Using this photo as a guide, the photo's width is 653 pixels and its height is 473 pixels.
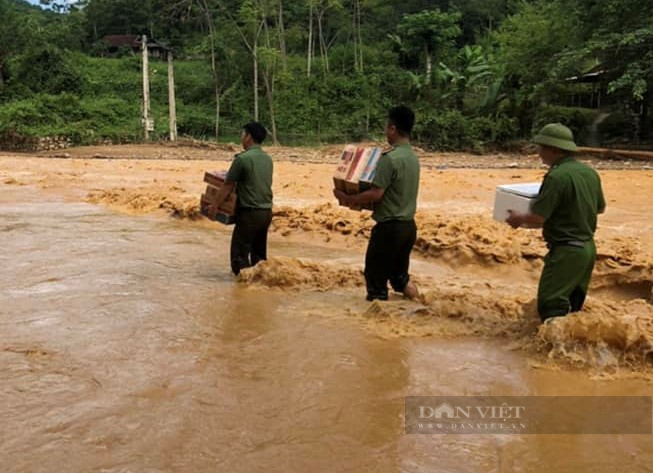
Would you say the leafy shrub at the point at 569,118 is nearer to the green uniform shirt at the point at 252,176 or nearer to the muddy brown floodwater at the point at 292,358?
the muddy brown floodwater at the point at 292,358

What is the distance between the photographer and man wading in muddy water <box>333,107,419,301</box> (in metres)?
5.34

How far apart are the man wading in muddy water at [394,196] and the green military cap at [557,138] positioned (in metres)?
1.25

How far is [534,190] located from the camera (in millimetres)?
4688

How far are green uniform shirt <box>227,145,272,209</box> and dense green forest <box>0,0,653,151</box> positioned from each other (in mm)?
16020

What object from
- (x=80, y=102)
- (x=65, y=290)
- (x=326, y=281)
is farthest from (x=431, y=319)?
(x=80, y=102)

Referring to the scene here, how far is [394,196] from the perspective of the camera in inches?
214

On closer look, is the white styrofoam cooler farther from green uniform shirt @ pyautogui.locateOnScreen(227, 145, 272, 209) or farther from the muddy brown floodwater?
green uniform shirt @ pyautogui.locateOnScreen(227, 145, 272, 209)

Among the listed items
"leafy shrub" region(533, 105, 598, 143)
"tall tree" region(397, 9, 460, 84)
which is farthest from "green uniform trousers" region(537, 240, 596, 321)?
"tall tree" region(397, 9, 460, 84)

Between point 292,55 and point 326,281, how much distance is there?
38435 millimetres

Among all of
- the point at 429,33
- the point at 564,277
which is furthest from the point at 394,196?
the point at 429,33

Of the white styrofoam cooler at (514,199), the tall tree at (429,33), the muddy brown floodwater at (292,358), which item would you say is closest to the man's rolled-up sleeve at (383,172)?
the white styrofoam cooler at (514,199)

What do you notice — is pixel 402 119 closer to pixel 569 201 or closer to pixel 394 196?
pixel 394 196

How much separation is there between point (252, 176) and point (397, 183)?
1.83 meters

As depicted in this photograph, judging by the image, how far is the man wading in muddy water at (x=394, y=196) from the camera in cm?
534
